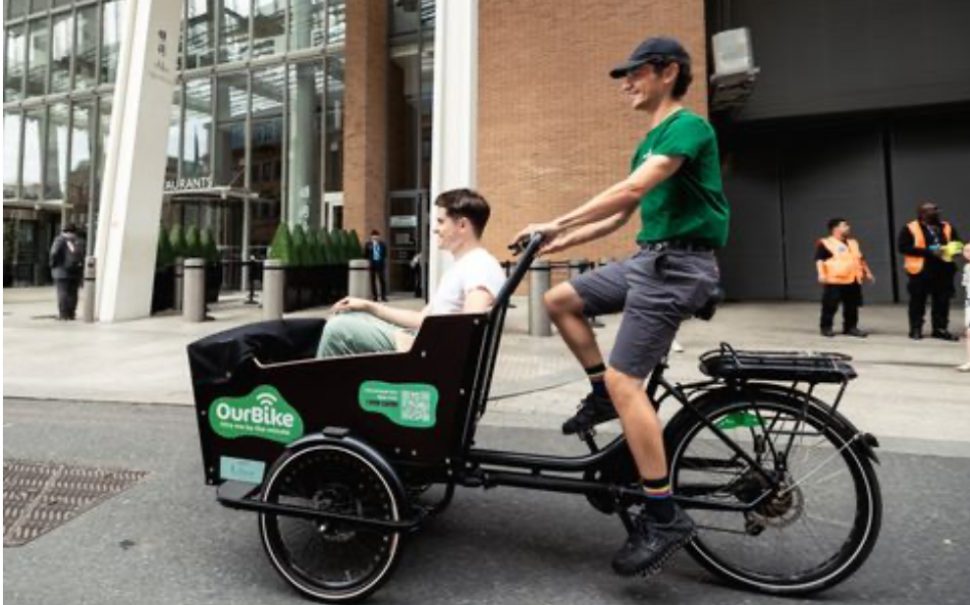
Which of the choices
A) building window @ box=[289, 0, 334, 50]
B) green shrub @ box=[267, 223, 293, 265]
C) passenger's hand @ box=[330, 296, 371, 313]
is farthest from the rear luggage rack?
building window @ box=[289, 0, 334, 50]

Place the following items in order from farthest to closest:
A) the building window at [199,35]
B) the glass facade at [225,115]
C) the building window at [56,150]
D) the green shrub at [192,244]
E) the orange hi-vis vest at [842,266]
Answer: the building window at [56,150] → the building window at [199,35] → the glass facade at [225,115] → the green shrub at [192,244] → the orange hi-vis vest at [842,266]

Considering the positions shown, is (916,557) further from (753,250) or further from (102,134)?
(102,134)

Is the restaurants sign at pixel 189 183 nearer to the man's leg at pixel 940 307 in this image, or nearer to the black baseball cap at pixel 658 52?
the man's leg at pixel 940 307

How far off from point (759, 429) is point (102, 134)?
97.5ft

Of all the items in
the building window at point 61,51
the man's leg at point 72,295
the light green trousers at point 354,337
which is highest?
the building window at point 61,51

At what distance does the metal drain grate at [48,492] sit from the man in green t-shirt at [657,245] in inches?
106

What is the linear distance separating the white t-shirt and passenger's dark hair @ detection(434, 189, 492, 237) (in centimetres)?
12

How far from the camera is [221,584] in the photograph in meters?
2.66

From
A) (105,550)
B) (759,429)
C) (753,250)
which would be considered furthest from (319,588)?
(753,250)

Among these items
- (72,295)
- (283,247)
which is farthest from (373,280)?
(72,295)

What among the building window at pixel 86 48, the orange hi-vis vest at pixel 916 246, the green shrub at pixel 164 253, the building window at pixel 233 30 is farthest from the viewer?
the building window at pixel 86 48

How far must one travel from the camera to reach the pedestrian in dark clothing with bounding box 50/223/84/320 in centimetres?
1258

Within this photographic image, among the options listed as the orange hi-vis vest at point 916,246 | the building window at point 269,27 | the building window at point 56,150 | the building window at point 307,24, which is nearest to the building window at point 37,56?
Result: the building window at point 56,150

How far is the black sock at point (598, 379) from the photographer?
9.24 feet
